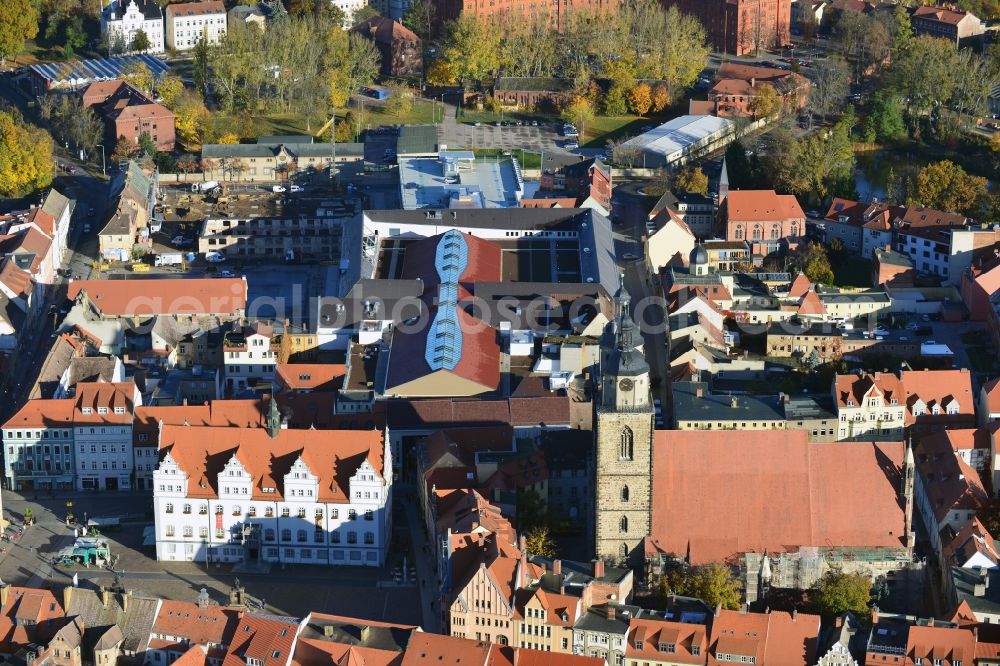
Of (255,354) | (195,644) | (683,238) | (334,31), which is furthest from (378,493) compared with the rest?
(334,31)

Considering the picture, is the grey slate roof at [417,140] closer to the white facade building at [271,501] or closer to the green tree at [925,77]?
the green tree at [925,77]

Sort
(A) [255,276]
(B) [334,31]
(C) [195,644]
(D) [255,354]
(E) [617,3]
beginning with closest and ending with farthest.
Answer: (C) [195,644] < (D) [255,354] < (A) [255,276] < (B) [334,31] < (E) [617,3]

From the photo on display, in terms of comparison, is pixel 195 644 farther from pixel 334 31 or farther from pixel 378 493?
pixel 334 31

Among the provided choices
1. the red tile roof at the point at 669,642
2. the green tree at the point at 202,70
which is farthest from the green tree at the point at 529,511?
the green tree at the point at 202,70

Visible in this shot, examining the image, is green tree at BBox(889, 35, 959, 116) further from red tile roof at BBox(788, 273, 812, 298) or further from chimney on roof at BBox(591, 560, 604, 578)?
chimney on roof at BBox(591, 560, 604, 578)

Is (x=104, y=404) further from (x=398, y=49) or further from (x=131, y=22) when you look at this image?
(x=131, y=22)

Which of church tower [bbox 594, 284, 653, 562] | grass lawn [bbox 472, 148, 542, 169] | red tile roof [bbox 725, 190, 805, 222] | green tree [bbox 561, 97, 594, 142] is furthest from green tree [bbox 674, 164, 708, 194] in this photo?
church tower [bbox 594, 284, 653, 562]
